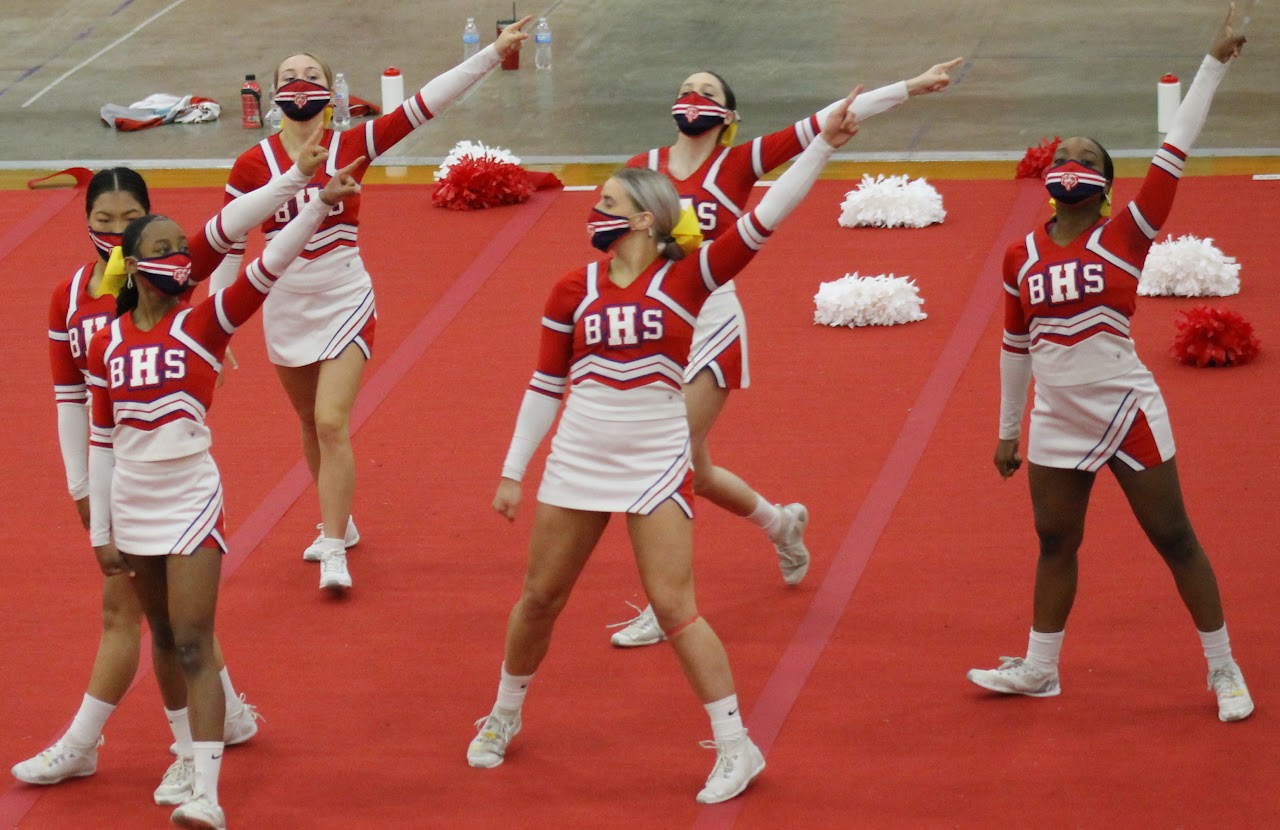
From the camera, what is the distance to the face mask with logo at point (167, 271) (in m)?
4.81

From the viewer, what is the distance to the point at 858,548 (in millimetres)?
Result: 6715

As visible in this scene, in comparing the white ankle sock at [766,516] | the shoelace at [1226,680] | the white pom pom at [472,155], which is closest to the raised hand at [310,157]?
the white ankle sock at [766,516]

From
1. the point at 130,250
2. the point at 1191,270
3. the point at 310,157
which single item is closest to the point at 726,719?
the point at 310,157

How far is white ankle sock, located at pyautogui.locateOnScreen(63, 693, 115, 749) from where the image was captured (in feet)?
17.0

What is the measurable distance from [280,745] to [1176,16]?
12.7 meters

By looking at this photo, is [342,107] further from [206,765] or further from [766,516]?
[206,765]

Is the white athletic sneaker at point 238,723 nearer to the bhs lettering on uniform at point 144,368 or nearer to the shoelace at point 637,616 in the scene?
the bhs lettering on uniform at point 144,368

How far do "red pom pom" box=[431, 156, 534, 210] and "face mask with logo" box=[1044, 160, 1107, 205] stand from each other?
20.9 ft

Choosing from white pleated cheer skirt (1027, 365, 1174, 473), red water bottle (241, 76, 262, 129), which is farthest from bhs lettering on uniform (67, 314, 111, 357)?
red water bottle (241, 76, 262, 129)

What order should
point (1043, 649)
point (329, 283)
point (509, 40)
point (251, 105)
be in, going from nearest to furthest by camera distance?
point (1043, 649), point (509, 40), point (329, 283), point (251, 105)

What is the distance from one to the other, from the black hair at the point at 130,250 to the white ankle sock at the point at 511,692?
1498 mm

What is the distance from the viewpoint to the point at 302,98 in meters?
6.35

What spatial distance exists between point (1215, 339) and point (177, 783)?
5.20 metres

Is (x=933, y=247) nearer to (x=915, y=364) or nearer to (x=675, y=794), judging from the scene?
(x=915, y=364)
